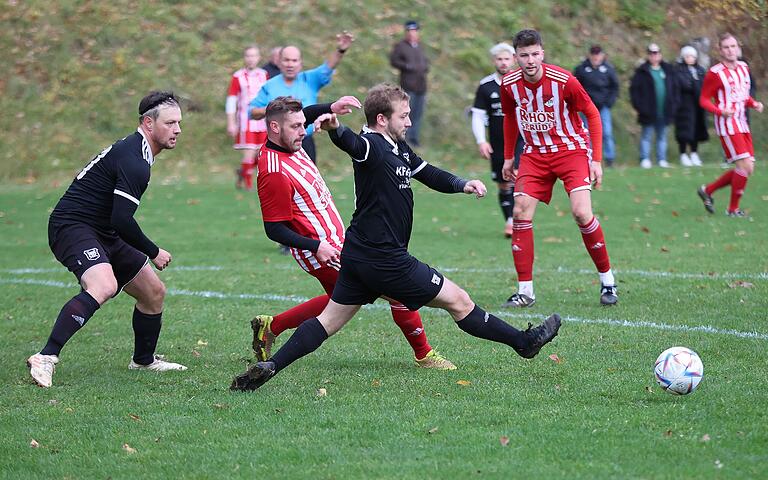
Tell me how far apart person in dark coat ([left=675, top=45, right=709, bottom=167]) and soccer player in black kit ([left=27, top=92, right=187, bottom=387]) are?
54.6 feet

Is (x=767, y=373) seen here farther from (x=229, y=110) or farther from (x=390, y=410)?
(x=229, y=110)

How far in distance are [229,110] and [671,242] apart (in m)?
8.83

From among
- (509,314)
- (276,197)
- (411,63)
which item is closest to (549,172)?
(509,314)

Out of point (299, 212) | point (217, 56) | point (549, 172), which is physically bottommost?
point (299, 212)

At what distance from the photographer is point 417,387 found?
20.4 ft

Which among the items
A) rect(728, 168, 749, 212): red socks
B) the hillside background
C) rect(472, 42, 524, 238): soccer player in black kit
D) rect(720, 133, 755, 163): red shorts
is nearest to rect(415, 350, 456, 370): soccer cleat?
rect(472, 42, 524, 238): soccer player in black kit

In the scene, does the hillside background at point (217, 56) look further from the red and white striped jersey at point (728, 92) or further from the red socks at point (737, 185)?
the red and white striped jersey at point (728, 92)

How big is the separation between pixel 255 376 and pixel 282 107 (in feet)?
5.23

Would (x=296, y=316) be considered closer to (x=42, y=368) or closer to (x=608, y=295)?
(x=42, y=368)

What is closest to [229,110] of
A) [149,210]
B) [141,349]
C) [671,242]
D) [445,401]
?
[149,210]

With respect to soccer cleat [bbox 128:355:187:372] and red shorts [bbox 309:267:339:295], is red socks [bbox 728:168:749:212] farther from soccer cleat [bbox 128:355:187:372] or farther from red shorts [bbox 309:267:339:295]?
soccer cleat [bbox 128:355:187:372]

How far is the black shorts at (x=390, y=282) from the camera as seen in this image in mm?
6094

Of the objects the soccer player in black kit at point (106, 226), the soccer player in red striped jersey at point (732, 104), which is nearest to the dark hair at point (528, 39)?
the soccer player in black kit at point (106, 226)

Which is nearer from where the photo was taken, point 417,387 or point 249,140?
point 417,387
